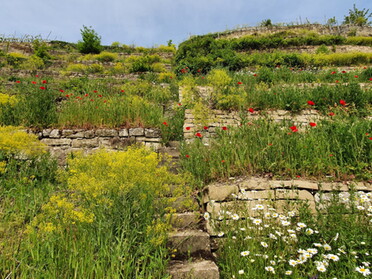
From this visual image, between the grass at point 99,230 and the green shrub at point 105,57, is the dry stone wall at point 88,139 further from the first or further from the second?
the green shrub at point 105,57

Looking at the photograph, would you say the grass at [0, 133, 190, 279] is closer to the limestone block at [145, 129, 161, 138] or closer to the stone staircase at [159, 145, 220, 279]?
the stone staircase at [159, 145, 220, 279]

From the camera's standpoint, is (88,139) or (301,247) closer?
(301,247)

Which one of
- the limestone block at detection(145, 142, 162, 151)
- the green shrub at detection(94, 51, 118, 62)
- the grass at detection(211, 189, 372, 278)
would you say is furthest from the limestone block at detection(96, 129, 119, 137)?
the green shrub at detection(94, 51, 118, 62)

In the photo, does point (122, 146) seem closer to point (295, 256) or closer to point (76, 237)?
point (76, 237)

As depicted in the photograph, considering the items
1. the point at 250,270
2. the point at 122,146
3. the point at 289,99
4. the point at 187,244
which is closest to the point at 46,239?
the point at 187,244

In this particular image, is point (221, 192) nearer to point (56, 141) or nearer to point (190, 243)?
point (190, 243)

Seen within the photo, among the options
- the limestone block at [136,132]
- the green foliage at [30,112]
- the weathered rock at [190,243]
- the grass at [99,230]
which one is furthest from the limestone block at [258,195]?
the green foliage at [30,112]

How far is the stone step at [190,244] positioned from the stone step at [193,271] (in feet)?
0.80

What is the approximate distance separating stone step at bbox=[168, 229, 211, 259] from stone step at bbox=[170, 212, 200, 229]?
0.30m

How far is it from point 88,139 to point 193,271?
13.9 ft

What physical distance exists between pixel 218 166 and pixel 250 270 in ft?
5.80

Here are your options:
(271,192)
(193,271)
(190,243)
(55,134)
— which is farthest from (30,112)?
(271,192)

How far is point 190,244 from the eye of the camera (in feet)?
8.21

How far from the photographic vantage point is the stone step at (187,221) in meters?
2.88
